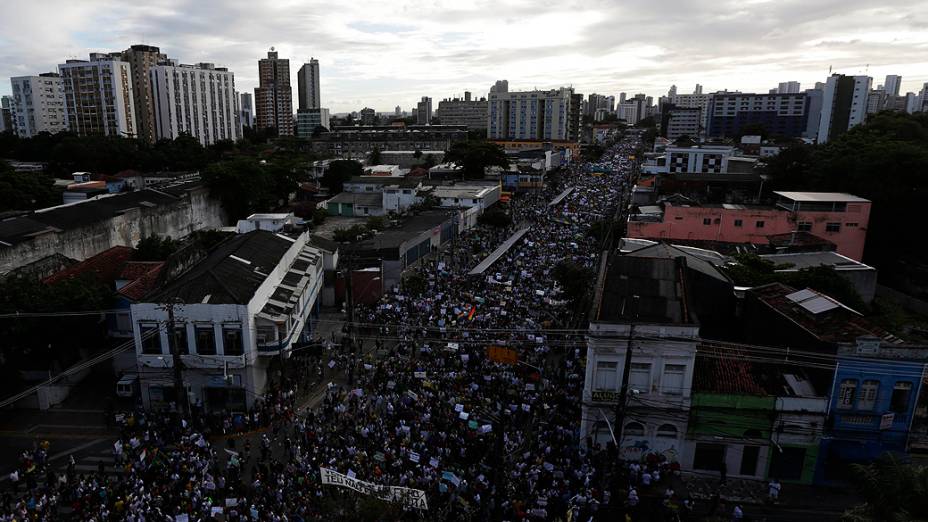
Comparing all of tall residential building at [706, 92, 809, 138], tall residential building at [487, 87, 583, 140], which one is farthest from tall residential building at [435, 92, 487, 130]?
tall residential building at [706, 92, 809, 138]

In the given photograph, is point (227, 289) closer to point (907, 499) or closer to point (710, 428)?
point (710, 428)

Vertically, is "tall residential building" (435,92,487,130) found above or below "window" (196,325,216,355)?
above

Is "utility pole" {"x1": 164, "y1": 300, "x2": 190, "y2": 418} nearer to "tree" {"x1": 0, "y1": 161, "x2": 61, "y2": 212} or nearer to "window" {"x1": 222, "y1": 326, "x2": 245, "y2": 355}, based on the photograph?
"window" {"x1": 222, "y1": 326, "x2": 245, "y2": 355}

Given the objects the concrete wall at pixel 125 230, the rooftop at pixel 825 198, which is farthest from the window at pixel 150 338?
the rooftop at pixel 825 198

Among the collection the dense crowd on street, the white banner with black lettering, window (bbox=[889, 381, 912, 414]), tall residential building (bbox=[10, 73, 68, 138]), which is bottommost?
the dense crowd on street

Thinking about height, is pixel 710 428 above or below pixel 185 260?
below

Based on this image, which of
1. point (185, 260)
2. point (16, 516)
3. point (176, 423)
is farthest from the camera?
point (185, 260)

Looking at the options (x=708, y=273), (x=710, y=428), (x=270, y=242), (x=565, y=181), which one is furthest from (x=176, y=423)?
(x=565, y=181)
